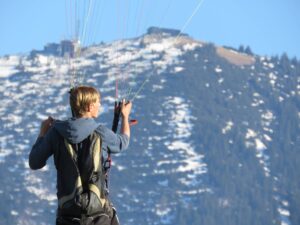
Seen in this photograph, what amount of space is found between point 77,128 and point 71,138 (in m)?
0.10

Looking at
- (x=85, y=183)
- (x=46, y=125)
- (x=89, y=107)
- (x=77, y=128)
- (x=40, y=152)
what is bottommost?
(x=85, y=183)

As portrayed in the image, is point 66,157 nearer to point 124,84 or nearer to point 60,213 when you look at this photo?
point 60,213

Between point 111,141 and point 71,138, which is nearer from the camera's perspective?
point 71,138

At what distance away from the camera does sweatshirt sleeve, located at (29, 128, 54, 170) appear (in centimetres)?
1319

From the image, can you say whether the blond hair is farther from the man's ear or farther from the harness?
the harness

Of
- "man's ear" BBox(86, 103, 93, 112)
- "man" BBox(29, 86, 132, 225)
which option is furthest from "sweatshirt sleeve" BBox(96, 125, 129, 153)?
"man's ear" BBox(86, 103, 93, 112)

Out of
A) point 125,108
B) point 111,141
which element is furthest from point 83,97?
point 125,108

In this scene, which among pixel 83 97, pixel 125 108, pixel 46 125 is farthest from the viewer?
pixel 125 108

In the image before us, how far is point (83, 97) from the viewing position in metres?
13.0

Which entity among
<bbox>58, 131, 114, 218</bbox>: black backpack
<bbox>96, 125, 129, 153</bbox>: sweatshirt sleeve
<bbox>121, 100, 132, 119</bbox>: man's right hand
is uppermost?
<bbox>121, 100, 132, 119</bbox>: man's right hand

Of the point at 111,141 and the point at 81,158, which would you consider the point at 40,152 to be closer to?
the point at 81,158

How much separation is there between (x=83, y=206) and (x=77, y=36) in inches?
161

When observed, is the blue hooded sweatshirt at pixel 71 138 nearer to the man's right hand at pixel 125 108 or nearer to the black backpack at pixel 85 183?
the black backpack at pixel 85 183

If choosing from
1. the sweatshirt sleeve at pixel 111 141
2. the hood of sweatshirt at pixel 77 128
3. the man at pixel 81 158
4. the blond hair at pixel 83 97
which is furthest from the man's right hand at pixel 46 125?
the sweatshirt sleeve at pixel 111 141
